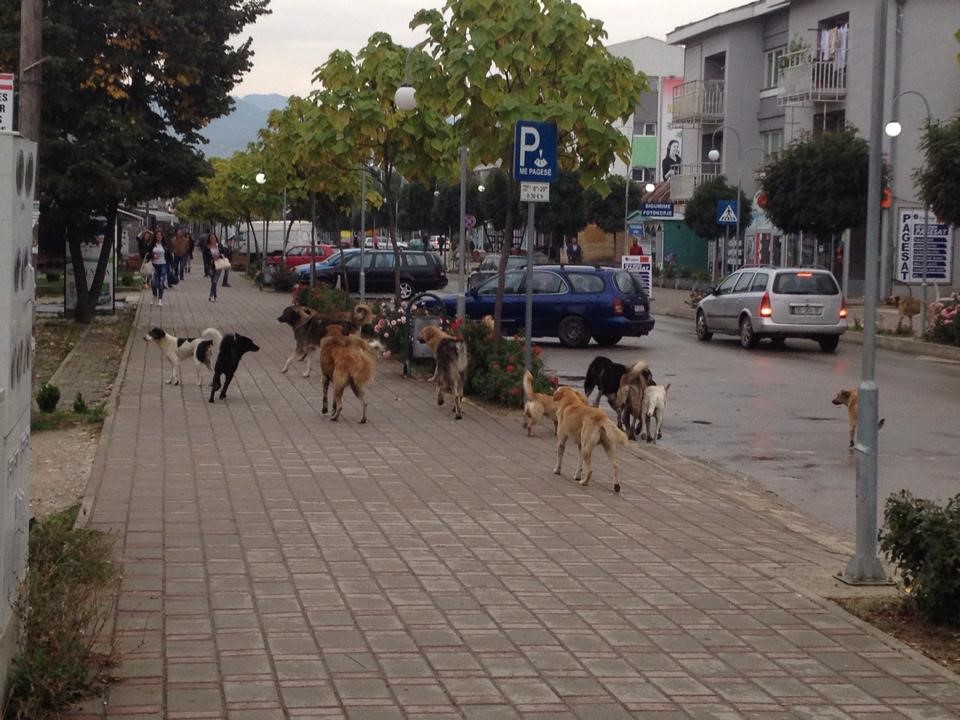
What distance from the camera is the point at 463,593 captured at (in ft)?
25.1

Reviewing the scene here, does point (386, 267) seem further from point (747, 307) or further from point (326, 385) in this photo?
point (326, 385)

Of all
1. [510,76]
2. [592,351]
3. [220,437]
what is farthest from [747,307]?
[220,437]

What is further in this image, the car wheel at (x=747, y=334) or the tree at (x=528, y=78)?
the car wheel at (x=747, y=334)

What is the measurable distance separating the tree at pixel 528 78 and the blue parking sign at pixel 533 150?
4.25ft

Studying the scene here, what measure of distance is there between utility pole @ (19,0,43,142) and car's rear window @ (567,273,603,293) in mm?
13468

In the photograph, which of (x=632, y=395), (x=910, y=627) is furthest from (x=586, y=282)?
(x=910, y=627)

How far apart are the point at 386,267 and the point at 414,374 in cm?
2437

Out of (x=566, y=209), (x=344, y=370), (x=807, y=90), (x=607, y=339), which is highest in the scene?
(x=807, y=90)

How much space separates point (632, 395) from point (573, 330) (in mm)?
13174

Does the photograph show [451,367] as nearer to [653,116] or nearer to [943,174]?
[943,174]

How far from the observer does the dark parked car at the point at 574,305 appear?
2755cm

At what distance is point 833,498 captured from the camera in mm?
11969

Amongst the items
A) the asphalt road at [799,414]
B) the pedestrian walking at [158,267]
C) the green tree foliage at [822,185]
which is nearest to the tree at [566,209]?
the green tree foliage at [822,185]

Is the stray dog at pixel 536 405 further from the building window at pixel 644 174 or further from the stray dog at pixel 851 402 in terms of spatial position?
the building window at pixel 644 174
